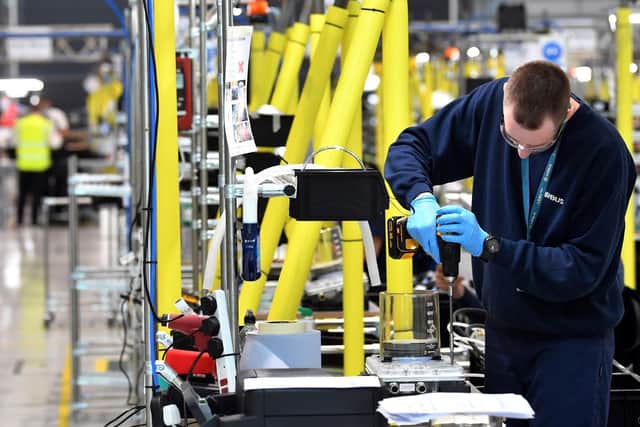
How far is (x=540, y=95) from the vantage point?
114 inches

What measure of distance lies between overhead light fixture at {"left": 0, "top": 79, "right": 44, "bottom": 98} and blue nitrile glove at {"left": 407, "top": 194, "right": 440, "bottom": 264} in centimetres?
2642

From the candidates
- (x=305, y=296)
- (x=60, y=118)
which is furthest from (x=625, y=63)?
(x=60, y=118)

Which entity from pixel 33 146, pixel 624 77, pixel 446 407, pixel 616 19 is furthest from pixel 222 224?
pixel 33 146

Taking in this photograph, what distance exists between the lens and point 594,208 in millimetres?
3107

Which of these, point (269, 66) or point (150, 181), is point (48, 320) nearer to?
point (269, 66)

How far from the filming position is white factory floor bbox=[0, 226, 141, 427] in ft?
23.7

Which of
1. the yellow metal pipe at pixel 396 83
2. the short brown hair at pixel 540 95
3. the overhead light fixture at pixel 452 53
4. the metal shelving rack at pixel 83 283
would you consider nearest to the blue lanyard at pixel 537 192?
the short brown hair at pixel 540 95

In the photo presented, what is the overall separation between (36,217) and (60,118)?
11.6 feet

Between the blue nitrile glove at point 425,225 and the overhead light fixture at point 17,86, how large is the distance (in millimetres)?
26415

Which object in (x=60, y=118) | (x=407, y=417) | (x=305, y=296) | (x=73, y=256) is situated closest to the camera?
(x=407, y=417)

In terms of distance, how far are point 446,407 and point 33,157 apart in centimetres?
2072

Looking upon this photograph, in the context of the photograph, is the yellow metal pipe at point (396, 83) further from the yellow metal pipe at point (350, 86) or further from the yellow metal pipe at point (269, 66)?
the yellow metal pipe at point (269, 66)

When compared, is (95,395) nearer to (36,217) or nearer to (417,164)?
(417,164)

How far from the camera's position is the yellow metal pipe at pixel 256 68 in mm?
6789
